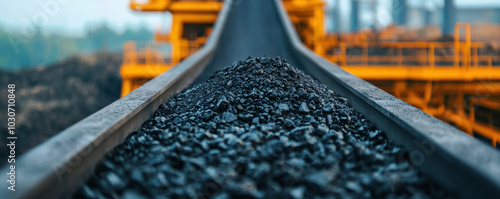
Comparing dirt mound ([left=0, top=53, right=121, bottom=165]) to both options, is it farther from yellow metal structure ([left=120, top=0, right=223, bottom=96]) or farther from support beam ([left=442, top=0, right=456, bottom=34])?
support beam ([left=442, top=0, right=456, bottom=34])

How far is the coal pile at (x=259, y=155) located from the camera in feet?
5.18

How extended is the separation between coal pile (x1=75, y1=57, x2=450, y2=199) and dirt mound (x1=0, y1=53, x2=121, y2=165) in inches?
602

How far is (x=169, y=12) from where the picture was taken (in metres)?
12.0

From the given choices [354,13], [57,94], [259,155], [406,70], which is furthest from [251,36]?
[354,13]

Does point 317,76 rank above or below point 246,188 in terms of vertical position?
above

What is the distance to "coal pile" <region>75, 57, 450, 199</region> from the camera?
5.18 ft

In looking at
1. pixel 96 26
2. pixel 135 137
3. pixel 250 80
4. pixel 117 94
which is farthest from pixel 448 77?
pixel 96 26

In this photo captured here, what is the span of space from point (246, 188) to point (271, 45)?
22.3ft

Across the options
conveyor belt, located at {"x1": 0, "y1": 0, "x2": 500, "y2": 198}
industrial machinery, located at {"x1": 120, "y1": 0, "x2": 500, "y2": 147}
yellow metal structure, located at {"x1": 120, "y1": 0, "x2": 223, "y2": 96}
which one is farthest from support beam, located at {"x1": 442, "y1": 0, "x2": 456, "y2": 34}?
conveyor belt, located at {"x1": 0, "y1": 0, "x2": 500, "y2": 198}

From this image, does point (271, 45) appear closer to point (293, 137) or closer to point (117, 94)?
point (293, 137)

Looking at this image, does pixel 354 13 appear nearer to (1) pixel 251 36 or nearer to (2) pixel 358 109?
(1) pixel 251 36

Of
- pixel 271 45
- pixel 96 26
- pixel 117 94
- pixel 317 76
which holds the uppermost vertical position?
pixel 96 26

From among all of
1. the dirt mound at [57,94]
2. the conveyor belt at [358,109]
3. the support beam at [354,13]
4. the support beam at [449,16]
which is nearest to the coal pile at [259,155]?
the conveyor belt at [358,109]

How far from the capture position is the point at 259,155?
1.88 metres
